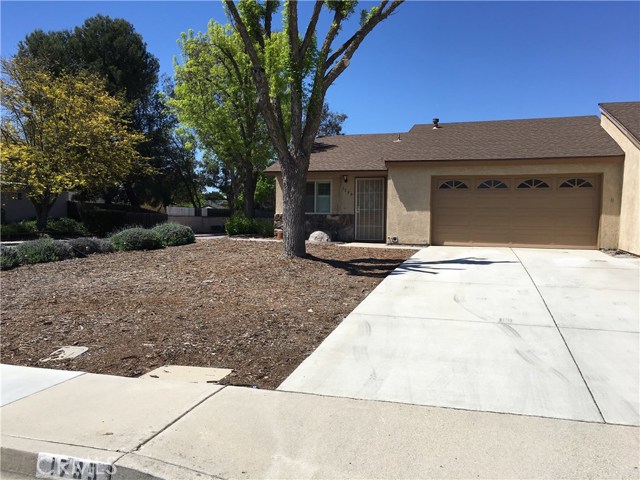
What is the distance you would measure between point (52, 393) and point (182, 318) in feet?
8.26

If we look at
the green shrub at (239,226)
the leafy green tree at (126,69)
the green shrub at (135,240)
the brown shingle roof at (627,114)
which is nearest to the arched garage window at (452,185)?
the brown shingle roof at (627,114)

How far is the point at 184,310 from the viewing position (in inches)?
291

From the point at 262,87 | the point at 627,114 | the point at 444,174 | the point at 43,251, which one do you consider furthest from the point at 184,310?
the point at 627,114

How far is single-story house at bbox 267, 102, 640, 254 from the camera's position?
14.4 metres

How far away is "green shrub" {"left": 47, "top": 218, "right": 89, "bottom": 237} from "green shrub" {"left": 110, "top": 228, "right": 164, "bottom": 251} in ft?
36.7

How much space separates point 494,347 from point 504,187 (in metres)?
10.9

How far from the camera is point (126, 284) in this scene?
939cm

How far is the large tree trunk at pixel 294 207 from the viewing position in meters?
11.9

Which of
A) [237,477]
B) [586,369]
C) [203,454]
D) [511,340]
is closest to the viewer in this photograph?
[237,477]

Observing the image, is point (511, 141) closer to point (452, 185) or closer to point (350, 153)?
point (452, 185)

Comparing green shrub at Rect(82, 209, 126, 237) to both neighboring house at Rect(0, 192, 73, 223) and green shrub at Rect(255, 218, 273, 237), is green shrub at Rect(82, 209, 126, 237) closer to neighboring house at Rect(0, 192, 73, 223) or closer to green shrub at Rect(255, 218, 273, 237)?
neighboring house at Rect(0, 192, 73, 223)

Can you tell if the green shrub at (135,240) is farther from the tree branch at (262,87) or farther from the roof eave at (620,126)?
the roof eave at (620,126)

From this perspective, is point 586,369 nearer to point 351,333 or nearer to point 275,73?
point 351,333

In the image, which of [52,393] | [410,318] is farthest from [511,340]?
[52,393]
